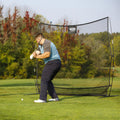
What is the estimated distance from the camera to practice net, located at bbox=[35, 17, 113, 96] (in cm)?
970

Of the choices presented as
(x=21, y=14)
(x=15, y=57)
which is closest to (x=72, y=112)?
(x=15, y=57)

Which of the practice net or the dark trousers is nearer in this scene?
the dark trousers

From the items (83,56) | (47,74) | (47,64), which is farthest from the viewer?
(83,56)

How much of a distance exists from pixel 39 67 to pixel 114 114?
556 cm

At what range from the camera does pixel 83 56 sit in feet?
36.2

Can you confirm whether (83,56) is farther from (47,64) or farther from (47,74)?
(47,74)

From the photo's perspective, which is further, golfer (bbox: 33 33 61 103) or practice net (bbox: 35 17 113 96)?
practice net (bbox: 35 17 113 96)

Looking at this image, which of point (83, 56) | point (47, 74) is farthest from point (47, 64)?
point (83, 56)

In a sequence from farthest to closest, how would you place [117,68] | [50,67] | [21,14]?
[21,14]
[117,68]
[50,67]

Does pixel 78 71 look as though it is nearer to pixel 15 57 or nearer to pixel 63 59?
pixel 63 59

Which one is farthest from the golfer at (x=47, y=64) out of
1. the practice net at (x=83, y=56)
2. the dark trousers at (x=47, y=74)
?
the practice net at (x=83, y=56)

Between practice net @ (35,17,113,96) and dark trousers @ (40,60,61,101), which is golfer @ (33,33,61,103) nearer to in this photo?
dark trousers @ (40,60,61,101)

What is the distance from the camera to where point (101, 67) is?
9.73 meters

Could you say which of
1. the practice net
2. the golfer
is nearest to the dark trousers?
the golfer
